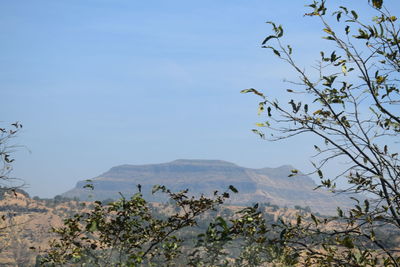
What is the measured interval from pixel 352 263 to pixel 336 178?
1078mm

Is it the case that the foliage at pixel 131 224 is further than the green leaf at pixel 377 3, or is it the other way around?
the foliage at pixel 131 224

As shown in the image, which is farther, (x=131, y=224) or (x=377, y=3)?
(x=131, y=224)

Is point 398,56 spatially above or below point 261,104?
above

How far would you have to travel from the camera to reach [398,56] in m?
6.17

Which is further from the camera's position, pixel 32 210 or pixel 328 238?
pixel 32 210

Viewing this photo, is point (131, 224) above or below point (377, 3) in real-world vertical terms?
below

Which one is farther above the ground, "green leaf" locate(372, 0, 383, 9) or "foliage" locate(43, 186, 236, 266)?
"green leaf" locate(372, 0, 383, 9)

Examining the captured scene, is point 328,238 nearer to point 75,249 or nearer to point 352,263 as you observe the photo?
point 352,263

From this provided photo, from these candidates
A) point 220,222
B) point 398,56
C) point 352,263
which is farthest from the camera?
point 398,56

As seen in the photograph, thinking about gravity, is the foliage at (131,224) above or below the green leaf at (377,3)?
below

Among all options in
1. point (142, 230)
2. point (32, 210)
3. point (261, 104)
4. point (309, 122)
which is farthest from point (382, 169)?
point (32, 210)

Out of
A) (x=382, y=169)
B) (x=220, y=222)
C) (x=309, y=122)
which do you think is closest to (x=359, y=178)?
(x=382, y=169)

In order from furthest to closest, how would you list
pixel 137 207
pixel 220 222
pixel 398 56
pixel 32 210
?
pixel 32 210 < pixel 137 207 < pixel 398 56 < pixel 220 222

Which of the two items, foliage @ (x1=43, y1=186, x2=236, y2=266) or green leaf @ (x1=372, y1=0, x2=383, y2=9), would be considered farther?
foliage @ (x1=43, y1=186, x2=236, y2=266)
